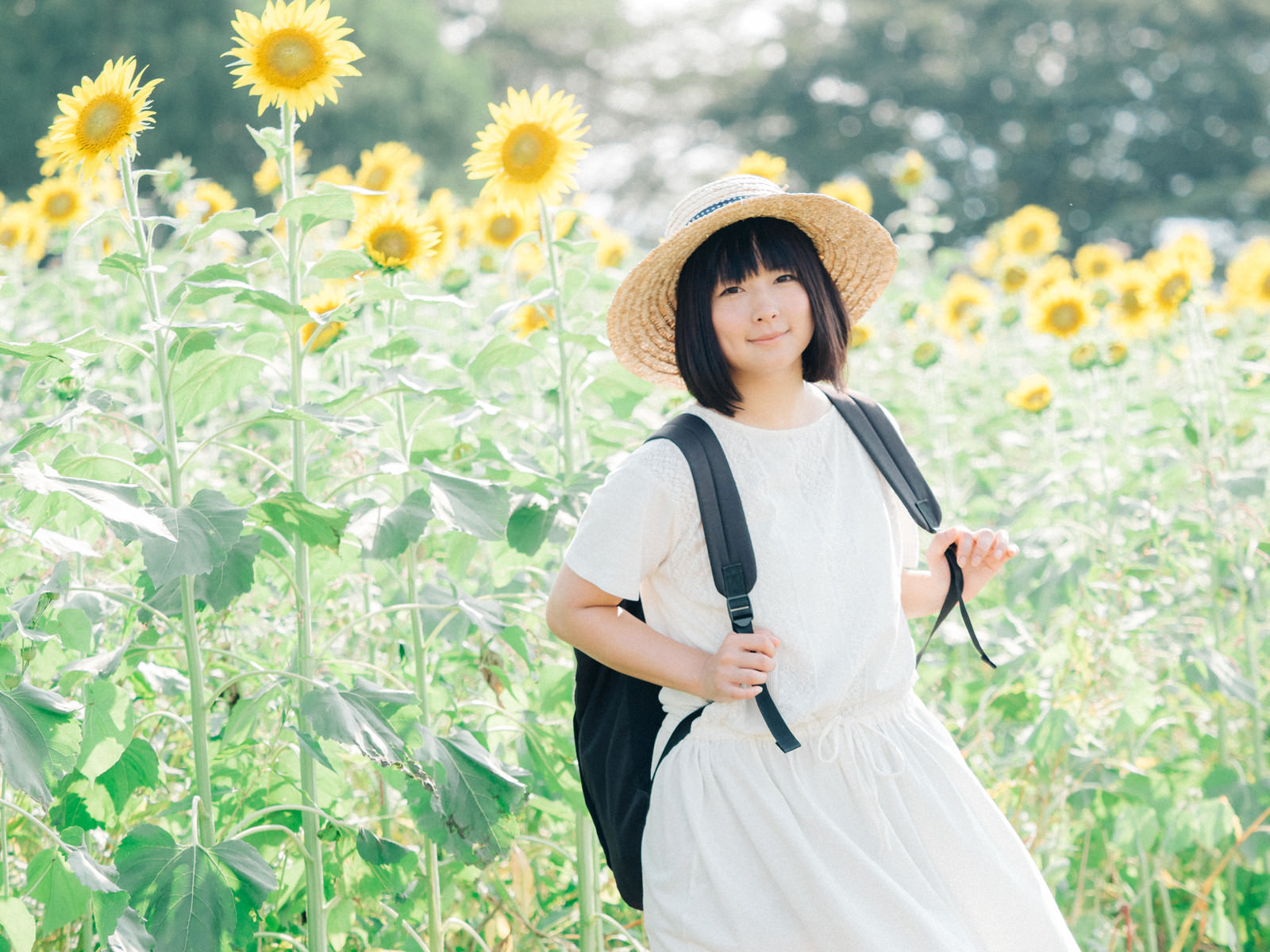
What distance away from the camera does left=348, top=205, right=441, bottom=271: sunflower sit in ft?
7.35

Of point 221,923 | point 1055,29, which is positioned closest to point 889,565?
point 221,923

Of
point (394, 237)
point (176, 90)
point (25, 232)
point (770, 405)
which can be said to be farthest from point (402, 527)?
point (176, 90)

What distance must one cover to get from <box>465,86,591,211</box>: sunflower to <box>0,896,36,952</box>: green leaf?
1.40 metres

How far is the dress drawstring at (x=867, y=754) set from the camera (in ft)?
4.87

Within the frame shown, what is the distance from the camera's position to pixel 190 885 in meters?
1.55

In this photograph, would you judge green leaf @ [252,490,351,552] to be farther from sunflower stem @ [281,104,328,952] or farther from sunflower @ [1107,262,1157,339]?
sunflower @ [1107,262,1157,339]

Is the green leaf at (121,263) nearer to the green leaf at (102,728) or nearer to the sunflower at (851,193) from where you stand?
the green leaf at (102,728)

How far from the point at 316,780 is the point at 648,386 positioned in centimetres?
91

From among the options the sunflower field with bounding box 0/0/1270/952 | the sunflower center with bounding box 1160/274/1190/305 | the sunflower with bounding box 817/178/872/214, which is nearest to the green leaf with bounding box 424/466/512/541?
the sunflower field with bounding box 0/0/1270/952

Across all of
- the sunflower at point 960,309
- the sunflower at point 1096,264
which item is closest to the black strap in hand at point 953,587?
the sunflower at point 960,309

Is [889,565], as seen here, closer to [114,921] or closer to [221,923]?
[221,923]

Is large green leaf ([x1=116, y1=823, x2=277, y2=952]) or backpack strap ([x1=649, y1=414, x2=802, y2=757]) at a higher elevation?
backpack strap ([x1=649, y1=414, x2=802, y2=757])

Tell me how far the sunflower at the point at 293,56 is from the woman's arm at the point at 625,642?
2.94 ft

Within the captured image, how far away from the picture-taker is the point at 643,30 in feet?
74.1
